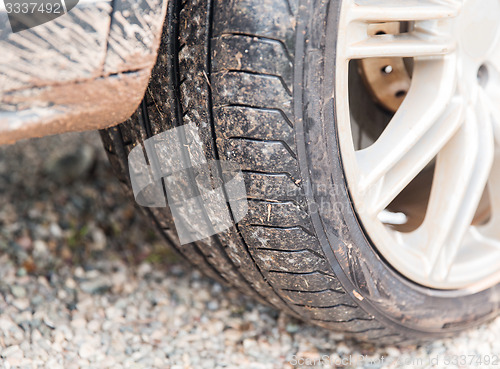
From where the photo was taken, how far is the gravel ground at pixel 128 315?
131 cm

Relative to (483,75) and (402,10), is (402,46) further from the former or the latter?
(483,75)

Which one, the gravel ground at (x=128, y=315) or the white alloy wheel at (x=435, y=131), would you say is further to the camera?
the gravel ground at (x=128, y=315)

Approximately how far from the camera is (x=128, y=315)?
4.76 feet

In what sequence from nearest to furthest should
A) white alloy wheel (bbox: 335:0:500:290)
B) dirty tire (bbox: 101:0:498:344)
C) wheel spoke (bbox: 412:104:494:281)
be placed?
dirty tire (bbox: 101:0:498:344) → white alloy wheel (bbox: 335:0:500:290) → wheel spoke (bbox: 412:104:494:281)

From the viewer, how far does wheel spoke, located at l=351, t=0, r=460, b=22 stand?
37.7 inches

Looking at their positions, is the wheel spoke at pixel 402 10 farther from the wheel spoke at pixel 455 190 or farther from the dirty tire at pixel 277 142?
the wheel spoke at pixel 455 190

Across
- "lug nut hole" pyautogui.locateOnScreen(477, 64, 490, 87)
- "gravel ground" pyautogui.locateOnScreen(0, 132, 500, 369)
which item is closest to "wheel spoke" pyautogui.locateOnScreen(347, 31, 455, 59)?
"lug nut hole" pyautogui.locateOnScreen(477, 64, 490, 87)

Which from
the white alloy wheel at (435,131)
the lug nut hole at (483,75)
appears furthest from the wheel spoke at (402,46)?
the lug nut hole at (483,75)

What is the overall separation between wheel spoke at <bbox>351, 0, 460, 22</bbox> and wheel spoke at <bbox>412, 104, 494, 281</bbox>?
0.87 feet

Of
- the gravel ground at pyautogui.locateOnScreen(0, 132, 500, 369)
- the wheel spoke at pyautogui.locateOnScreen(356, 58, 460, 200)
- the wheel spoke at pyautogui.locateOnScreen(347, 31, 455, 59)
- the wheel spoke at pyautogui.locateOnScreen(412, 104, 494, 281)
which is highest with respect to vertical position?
the wheel spoke at pyautogui.locateOnScreen(347, 31, 455, 59)

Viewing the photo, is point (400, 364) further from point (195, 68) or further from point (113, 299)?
point (195, 68)

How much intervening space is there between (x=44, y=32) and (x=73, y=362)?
826mm

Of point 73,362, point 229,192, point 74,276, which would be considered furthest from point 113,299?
point 229,192

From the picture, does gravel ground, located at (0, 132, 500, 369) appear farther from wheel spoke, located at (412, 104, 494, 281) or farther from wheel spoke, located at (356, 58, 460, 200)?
wheel spoke, located at (356, 58, 460, 200)
